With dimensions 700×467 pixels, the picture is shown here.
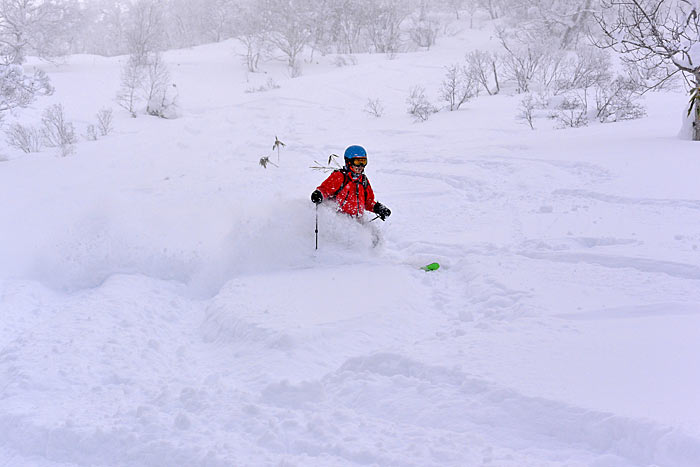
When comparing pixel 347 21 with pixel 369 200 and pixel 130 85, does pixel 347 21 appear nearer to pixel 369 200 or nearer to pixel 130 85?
pixel 130 85

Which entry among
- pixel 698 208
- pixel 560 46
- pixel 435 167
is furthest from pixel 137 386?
pixel 560 46

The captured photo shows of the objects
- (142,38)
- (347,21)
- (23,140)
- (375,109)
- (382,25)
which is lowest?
(23,140)

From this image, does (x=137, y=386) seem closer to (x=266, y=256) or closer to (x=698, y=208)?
(x=266, y=256)

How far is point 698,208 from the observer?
189 inches

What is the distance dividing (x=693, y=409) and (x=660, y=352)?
52cm

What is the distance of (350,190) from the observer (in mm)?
4844

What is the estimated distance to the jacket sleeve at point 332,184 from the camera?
4797 mm

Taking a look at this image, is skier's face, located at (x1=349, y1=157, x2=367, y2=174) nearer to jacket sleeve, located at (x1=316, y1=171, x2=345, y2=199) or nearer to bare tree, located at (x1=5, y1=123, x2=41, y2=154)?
jacket sleeve, located at (x1=316, y1=171, x2=345, y2=199)

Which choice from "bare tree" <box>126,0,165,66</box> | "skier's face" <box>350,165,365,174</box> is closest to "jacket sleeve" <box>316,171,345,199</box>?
"skier's face" <box>350,165,365,174</box>

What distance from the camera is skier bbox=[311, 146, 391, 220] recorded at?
15.6 feet

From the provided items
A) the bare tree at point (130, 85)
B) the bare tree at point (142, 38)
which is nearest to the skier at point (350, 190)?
the bare tree at point (130, 85)

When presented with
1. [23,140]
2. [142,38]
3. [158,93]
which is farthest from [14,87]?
[142,38]

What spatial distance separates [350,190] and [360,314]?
174 cm

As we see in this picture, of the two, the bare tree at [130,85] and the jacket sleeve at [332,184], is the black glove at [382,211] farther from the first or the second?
the bare tree at [130,85]
